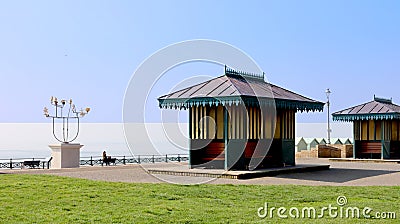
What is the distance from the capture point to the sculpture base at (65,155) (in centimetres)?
2569

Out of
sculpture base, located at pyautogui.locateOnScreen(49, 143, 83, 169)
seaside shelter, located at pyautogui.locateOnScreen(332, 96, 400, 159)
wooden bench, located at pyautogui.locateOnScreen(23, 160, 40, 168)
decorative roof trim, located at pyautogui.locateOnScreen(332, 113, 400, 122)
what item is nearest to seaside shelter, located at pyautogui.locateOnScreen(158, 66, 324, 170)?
sculpture base, located at pyautogui.locateOnScreen(49, 143, 83, 169)

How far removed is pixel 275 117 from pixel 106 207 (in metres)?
12.3

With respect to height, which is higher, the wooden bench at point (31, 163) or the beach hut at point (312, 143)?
the beach hut at point (312, 143)

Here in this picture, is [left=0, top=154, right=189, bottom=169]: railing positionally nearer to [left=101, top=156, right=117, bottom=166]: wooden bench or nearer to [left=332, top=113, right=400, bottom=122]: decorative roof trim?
[left=101, top=156, right=117, bottom=166]: wooden bench

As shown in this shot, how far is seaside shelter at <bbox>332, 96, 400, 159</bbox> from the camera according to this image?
2911cm

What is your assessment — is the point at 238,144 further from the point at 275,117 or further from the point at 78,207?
the point at 78,207

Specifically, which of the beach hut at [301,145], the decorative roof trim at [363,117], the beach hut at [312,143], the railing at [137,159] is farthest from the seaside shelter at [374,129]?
the beach hut at [301,145]

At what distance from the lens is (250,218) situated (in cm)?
932

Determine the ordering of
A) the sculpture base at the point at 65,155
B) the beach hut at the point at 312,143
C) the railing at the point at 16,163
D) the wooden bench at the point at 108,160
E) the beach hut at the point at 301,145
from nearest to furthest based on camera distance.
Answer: the sculpture base at the point at 65,155 → the railing at the point at 16,163 → the wooden bench at the point at 108,160 → the beach hut at the point at 312,143 → the beach hut at the point at 301,145

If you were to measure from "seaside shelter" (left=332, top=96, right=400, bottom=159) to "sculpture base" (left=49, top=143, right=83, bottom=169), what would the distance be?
14666 millimetres

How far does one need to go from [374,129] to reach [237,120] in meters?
13.4

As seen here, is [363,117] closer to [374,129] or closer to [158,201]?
[374,129]

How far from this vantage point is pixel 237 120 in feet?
64.5

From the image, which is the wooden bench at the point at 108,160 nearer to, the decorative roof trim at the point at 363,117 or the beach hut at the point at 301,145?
the decorative roof trim at the point at 363,117
